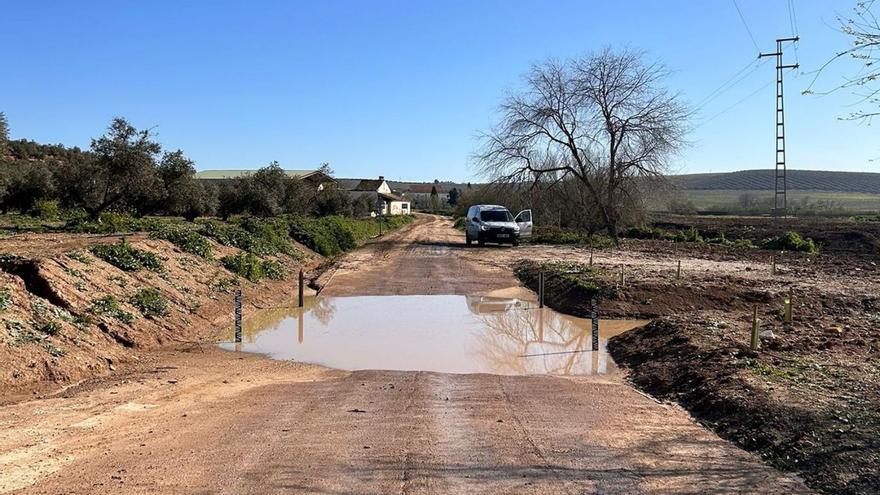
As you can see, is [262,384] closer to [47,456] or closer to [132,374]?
[132,374]

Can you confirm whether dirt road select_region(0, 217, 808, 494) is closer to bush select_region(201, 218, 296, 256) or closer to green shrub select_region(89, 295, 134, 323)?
green shrub select_region(89, 295, 134, 323)

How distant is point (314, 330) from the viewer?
1302cm

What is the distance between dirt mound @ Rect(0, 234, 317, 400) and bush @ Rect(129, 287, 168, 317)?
0.02 m

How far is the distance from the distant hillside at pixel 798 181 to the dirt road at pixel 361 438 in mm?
121701

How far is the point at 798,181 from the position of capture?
442 feet

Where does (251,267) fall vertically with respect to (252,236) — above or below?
below

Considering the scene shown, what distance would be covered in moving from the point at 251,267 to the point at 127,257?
5.33 m

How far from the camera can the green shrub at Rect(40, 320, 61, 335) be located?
905cm

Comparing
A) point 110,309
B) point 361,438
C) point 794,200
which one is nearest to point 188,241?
point 110,309

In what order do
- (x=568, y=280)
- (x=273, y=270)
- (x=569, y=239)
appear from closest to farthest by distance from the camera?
(x=568, y=280) → (x=273, y=270) → (x=569, y=239)

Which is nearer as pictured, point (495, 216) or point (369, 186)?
point (495, 216)

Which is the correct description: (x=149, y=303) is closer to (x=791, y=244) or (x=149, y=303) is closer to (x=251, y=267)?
(x=251, y=267)

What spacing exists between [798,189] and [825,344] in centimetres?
13750

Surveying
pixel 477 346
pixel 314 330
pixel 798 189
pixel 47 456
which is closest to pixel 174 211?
pixel 314 330
